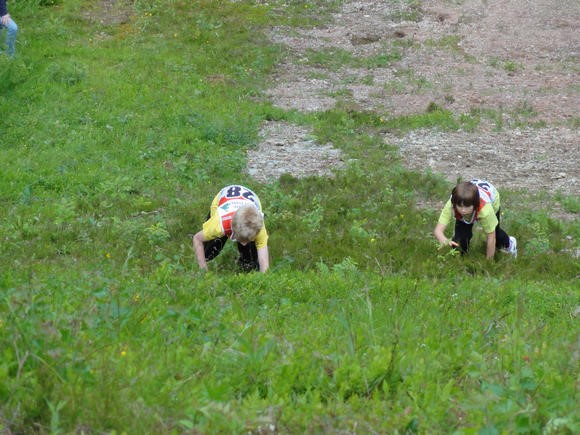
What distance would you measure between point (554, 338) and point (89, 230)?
22.4 feet

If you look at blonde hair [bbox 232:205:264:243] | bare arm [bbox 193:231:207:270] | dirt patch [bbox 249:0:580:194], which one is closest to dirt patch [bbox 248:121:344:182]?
dirt patch [bbox 249:0:580:194]

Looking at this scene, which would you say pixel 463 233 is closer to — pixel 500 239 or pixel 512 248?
pixel 500 239

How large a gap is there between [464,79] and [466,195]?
376 inches

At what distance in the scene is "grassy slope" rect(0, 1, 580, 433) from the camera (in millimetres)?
3428

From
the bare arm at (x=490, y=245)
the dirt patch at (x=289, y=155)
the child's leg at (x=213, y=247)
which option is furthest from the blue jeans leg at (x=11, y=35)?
the bare arm at (x=490, y=245)

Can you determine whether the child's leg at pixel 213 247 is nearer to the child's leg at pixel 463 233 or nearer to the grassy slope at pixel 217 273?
the grassy slope at pixel 217 273

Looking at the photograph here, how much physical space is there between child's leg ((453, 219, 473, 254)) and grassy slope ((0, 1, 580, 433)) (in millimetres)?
277

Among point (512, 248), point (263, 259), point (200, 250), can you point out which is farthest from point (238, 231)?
point (512, 248)

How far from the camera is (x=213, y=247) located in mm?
8578

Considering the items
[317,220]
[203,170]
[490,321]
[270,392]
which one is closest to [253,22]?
[203,170]

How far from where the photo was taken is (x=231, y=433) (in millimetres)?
3139

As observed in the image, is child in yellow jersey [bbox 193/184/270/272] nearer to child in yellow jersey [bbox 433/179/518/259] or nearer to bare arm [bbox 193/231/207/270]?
bare arm [bbox 193/231/207/270]

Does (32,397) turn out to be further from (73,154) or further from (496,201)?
(73,154)

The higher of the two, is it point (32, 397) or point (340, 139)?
point (32, 397)
